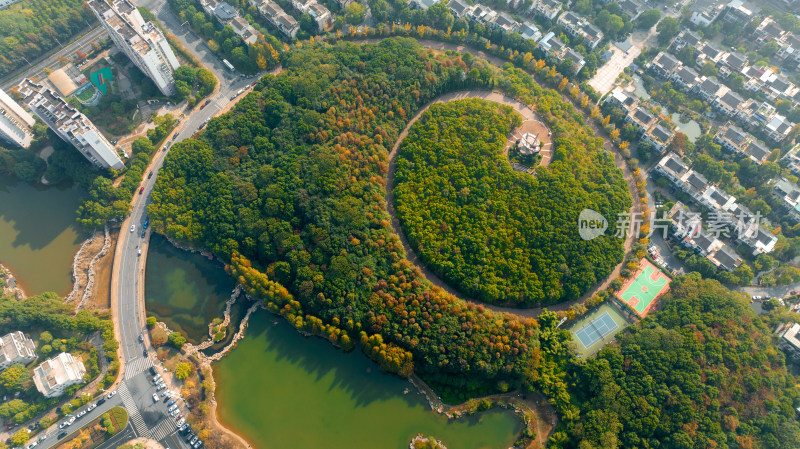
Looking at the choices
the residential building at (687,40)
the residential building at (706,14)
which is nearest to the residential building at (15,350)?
the residential building at (687,40)

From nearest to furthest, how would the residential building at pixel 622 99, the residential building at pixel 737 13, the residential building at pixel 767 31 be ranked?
the residential building at pixel 622 99 < the residential building at pixel 767 31 < the residential building at pixel 737 13

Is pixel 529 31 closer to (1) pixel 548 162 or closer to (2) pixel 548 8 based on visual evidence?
(2) pixel 548 8

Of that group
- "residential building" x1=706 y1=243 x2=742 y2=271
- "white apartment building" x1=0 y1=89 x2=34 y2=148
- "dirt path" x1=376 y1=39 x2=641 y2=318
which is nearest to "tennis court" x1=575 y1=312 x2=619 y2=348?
"dirt path" x1=376 y1=39 x2=641 y2=318

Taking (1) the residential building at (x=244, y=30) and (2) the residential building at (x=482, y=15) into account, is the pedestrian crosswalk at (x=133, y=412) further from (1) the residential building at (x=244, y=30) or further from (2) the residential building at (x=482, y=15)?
(2) the residential building at (x=482, y=15)

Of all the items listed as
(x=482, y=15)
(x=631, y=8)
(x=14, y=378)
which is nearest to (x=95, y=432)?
(x=14, y=378)

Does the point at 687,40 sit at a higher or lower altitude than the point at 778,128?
higher

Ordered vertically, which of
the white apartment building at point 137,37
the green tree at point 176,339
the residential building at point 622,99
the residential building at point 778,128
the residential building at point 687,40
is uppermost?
the residential building at point 687,40

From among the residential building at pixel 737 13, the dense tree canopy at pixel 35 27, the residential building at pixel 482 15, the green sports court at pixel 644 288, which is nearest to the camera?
the green sports court at pixel 644 288
